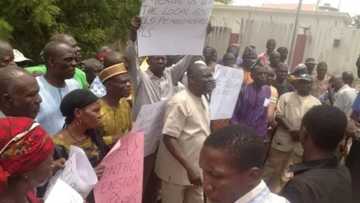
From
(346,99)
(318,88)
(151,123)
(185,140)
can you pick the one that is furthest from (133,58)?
(318,88)

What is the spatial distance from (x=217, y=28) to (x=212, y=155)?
62.3 feet

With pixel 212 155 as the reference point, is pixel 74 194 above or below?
below

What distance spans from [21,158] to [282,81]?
5832 mm

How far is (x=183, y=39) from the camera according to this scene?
13.8 feet

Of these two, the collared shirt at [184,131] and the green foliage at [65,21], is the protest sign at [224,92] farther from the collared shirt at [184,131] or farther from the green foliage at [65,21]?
the green foliage at [65,21]

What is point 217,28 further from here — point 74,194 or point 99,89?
point 74,194

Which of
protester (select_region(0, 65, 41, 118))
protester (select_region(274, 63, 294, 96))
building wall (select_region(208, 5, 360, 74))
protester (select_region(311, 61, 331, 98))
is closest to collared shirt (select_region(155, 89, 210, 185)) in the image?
protester (select_region(0, 65, 41, 118))

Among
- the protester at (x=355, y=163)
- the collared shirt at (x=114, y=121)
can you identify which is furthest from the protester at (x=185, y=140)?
the protester at (x=355, y=163)

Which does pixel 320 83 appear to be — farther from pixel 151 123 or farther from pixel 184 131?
pixel 151 123

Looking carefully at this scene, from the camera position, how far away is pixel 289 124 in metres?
6.24

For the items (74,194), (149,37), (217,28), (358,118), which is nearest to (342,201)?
(74,194)

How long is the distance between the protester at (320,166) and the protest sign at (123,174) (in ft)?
3.95

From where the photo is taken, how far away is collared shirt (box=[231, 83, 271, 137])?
601 cm

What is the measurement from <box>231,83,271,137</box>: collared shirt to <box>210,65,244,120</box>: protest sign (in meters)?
0.57
